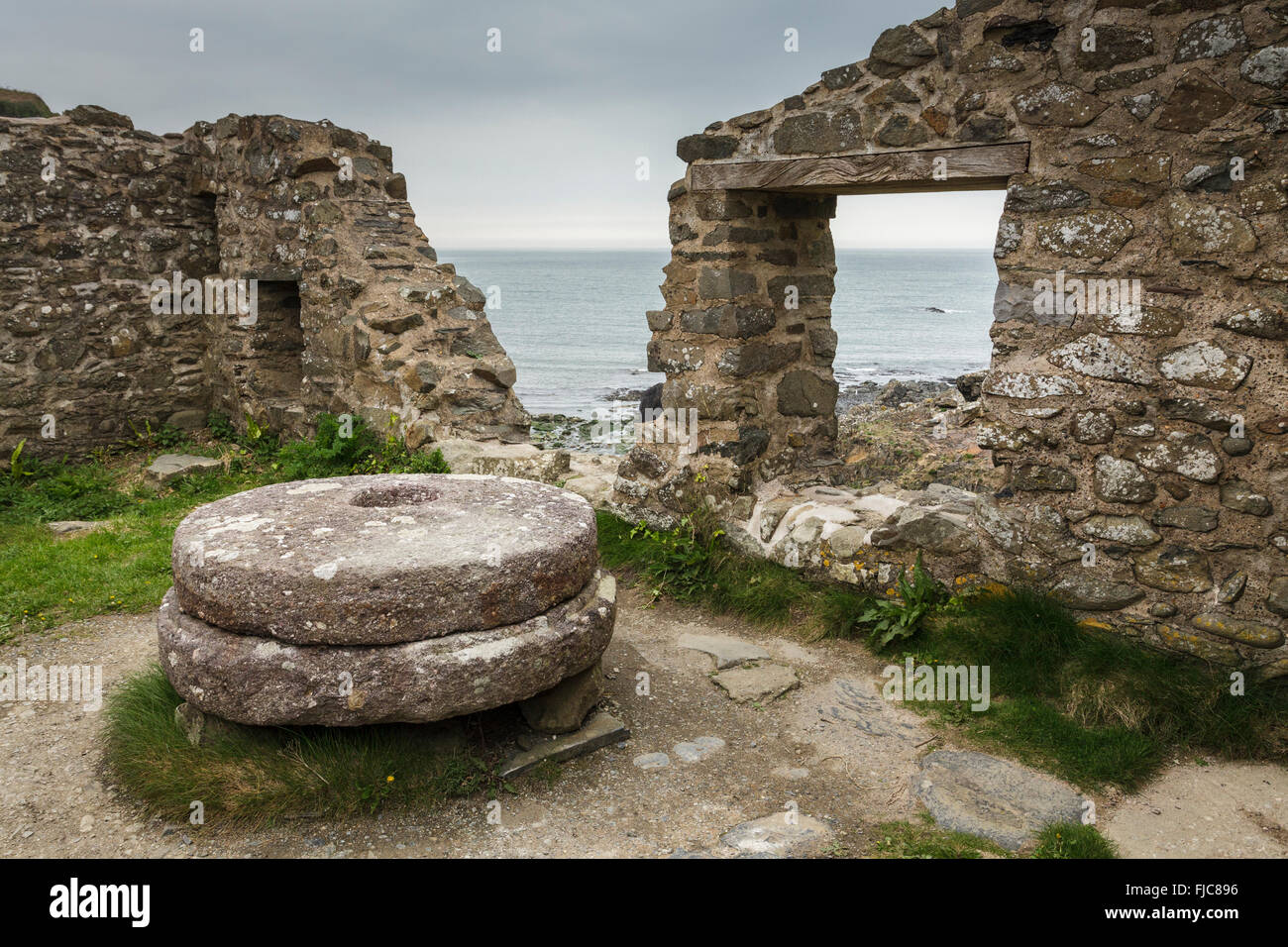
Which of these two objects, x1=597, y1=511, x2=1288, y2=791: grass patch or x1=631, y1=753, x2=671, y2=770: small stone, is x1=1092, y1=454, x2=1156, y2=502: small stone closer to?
x1=597, y1=511, x2=1288, y2=791: grass patch

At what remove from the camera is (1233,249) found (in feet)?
13.4

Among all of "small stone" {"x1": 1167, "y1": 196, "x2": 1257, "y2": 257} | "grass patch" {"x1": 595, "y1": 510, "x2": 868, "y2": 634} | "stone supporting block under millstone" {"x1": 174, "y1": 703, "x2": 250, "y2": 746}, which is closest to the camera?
"stone supporting block under millstone" {"x1": 174, "y1": 703, "x2": 250, "y2": 746}

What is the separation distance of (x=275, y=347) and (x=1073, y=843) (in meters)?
7.69

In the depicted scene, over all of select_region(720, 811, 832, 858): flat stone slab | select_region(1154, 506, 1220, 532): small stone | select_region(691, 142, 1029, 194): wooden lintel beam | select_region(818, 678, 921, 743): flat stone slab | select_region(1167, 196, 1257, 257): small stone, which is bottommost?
select_region(720, 811, 832, 858): flat stone slab

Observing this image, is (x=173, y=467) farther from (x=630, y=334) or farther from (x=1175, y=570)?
(x=630, y=334)

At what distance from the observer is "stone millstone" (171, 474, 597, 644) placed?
→ 350 cm

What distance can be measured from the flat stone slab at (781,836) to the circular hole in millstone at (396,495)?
2127 mm

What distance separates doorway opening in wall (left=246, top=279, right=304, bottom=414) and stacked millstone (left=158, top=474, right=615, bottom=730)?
4.94 meters

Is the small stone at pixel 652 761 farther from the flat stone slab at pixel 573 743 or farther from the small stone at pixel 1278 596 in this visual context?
the small stone at pixel 1278 596

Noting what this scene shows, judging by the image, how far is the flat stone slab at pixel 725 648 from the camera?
504 cm

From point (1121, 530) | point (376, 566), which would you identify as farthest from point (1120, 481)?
point (376, 566)

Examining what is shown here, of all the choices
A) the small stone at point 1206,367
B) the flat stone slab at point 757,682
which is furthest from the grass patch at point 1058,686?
the small stone at point 1206,367

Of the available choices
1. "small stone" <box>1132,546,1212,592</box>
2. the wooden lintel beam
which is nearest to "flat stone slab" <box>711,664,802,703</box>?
"small stone" <box>1132,546,1212,592</box>

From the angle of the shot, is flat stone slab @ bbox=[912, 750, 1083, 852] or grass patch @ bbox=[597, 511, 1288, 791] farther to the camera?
grass patch @ bbox=[597, 511, 1288, 791]
